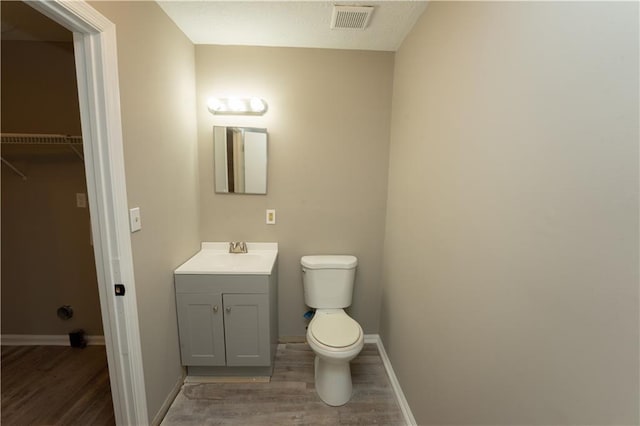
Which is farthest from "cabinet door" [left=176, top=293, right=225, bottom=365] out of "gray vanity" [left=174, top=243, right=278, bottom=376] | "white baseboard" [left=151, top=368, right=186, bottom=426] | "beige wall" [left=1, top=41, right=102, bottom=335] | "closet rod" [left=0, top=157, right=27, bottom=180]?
"closet rod" [left=0, top=157, right=27, bottom=180]

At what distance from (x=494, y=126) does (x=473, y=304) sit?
65 centimetres

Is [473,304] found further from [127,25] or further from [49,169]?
[49,169]

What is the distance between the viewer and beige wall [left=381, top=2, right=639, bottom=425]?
51cm

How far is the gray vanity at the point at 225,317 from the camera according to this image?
5.39 feet

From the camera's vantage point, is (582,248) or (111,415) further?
(111,415)

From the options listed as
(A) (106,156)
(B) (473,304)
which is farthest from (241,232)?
(B) (473,304)

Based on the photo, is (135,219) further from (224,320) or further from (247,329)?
(247,329)

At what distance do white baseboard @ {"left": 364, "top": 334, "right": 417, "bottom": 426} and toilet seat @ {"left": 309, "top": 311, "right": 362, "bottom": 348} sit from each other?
456 mm

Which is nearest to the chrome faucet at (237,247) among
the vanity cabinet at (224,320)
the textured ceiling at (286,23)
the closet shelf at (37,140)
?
the vanity cabinet at (224,320)

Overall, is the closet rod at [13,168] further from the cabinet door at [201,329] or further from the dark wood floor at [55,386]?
the cabinet door at [201,329]

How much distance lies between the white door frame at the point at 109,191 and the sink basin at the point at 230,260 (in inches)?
18.5

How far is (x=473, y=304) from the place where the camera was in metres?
0.95

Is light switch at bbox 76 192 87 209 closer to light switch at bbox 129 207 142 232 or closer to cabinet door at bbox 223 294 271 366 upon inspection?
light switch at bbox 129 207 142 232

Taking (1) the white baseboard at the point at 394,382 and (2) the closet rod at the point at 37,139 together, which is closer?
(1) the white baseboard at the point at 394,382
